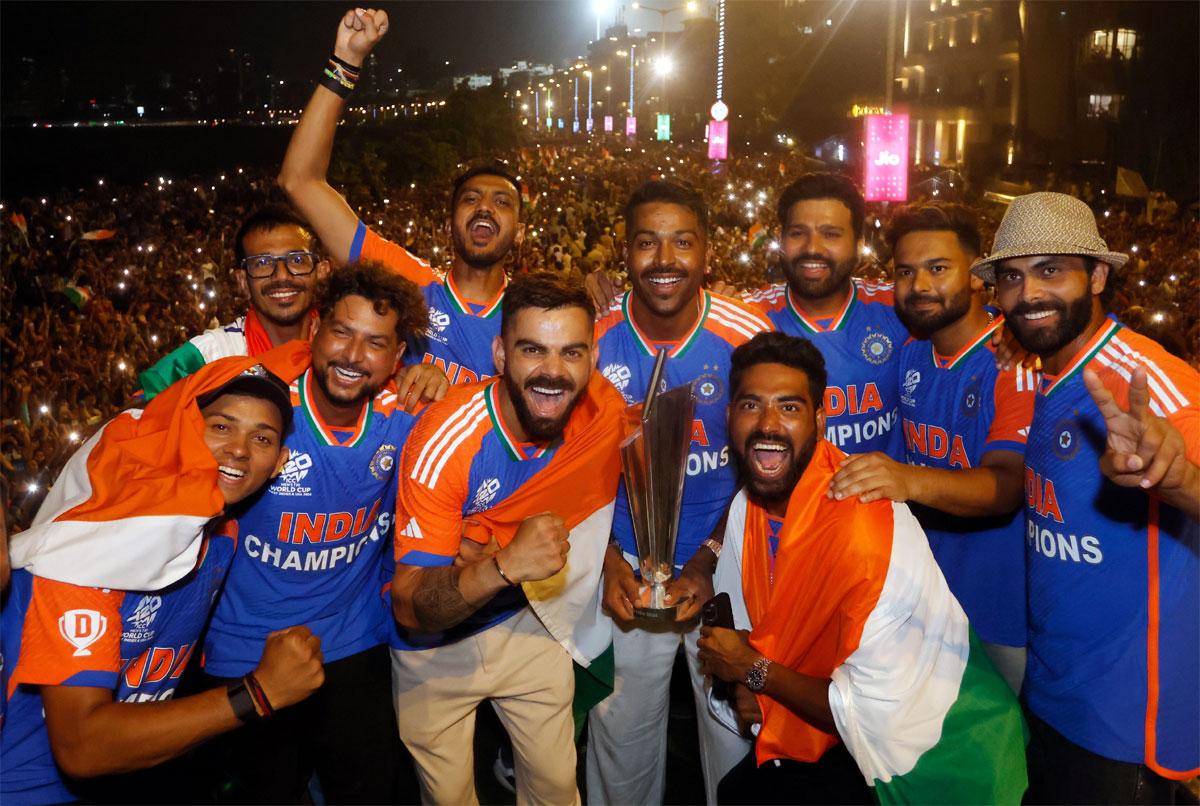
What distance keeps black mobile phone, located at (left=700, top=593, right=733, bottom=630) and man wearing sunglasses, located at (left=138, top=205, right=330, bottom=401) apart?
8.03 feet

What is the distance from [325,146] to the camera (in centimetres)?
460

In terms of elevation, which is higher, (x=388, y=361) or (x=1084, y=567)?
(x=388, y=361)

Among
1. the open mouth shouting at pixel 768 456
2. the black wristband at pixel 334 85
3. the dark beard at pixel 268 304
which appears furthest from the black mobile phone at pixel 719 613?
the black wristband at pixel 334 85

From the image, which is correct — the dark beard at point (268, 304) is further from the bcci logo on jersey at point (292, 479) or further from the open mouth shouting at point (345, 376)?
the bcci logo on jersey at point (292, 479)

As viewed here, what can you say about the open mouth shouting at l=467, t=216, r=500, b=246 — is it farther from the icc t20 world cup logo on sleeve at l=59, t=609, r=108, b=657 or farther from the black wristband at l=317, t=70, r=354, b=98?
the icc t20 world cup logo on sleeve at l=59, t=609, r=108, b=657

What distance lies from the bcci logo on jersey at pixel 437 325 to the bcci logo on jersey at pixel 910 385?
2.26 m

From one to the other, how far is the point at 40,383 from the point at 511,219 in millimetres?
4184

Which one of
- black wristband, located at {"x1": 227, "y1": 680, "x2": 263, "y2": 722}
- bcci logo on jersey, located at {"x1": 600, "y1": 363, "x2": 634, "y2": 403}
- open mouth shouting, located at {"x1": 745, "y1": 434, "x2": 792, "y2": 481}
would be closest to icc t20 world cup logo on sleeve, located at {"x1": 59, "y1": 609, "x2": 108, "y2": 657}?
black wristband, located at {"x1": 227, "y1": 680, "x2": 263, "y2": 722}

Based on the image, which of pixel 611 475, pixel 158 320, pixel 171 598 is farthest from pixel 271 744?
pixel 158 320

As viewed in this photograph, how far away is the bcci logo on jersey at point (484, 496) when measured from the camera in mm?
3502

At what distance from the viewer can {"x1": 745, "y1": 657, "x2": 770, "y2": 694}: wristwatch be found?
3.17 m

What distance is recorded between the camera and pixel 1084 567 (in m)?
3.07

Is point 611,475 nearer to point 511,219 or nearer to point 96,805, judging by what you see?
point 511,219

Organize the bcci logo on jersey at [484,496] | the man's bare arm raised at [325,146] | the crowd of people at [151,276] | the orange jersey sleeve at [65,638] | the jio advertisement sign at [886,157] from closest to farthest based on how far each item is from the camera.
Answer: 1. the orange jersey sleeve at [65,638]
2. the bcci logo on jersey at [484,496]
3. the man's bare arm raised at [325,146]
4. the crowd of people at [151,276]
5. the jio advertisement sign at [886,157]
